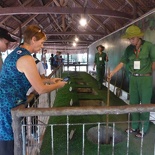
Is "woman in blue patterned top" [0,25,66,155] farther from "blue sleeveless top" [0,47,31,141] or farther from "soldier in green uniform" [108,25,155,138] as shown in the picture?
"soldier in green uniform" [108,25,155,138]

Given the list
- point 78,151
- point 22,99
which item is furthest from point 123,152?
point 22,99

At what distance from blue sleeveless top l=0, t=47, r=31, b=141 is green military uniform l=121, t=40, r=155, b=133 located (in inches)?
63.6

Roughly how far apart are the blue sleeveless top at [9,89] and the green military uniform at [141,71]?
1.61m

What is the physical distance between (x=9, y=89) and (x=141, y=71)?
5.78ft

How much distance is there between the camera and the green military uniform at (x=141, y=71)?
7.64 ft

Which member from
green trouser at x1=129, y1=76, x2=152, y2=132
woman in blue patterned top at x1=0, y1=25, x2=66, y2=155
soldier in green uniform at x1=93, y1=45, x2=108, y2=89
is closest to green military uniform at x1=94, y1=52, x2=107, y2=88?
soldier in green uniform at x1=93, y1=45, x2=108, y2=89

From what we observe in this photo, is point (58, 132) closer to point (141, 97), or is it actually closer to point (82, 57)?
point (141, 97)

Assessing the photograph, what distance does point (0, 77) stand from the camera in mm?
1285

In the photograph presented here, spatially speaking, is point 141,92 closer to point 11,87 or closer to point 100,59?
point 11,87

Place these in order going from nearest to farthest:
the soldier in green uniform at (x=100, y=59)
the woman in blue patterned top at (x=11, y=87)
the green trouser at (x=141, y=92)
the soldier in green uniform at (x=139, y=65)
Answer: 1. the woman in blue patterned top at (x=11, y=87)
2. the soldier in green uniform at (x=139, y=65)
3. the green trouser at (x=141, y=92)
4. the soldier in green uniform at (x=100, y=59)

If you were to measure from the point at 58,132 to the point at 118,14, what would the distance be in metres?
4.66

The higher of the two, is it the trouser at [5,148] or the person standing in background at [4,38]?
the person standing in background at [4,38]

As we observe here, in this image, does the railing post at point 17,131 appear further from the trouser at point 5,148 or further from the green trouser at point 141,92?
the green trouser at point 141,92

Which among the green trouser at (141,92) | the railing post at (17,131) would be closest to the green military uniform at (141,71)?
the green trouser at (141,92)
